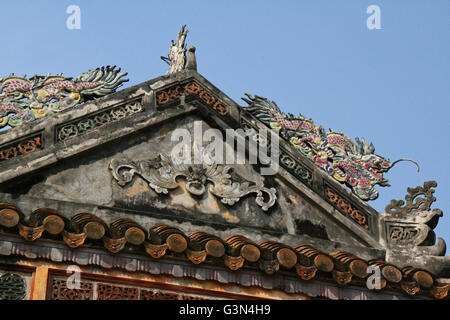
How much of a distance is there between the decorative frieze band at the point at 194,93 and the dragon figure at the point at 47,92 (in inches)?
24.3

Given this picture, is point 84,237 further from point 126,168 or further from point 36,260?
point 126,168

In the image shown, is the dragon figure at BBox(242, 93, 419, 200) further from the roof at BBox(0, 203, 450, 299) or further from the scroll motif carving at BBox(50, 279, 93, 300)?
the scroll motif carving at BBox(50, 279, 93, 300)

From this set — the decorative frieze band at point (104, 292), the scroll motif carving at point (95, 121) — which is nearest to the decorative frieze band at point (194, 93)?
the scroll motif carving at point (95, 121)

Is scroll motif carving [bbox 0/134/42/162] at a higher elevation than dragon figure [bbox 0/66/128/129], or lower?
lower

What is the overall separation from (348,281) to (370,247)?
3.94ft

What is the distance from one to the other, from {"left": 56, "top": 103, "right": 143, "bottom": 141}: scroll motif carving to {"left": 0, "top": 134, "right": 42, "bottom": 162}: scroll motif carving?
→ 0.28m

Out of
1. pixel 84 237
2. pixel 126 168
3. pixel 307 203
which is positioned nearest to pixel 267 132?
pixel 307 203

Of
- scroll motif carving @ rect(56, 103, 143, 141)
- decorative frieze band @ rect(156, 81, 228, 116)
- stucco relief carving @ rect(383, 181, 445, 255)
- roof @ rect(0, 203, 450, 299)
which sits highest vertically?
decorative frieze band @ rect(156, 81, 228, 116)

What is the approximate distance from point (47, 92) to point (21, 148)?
1166mm

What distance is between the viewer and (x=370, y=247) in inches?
628

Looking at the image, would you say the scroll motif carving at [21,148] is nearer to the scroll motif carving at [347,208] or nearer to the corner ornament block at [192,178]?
the corner ornament block at [192,178]

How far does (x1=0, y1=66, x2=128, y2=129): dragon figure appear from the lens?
15.6 m

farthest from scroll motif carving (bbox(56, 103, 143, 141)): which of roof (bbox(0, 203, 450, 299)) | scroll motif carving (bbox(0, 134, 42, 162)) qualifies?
roof (bbox(0, 203, 450, 299))
